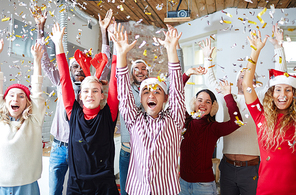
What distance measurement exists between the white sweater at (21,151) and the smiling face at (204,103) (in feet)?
4.41

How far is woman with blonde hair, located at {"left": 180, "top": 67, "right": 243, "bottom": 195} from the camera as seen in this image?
1.73 m

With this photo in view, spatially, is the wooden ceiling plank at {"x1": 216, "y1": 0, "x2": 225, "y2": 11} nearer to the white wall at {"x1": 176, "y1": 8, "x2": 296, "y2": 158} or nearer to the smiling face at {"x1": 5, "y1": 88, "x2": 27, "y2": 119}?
the white wall at {"x1": 176, "y1": 8, "x2": 296, "y2": 158}

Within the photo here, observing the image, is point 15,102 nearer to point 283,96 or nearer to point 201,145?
point 201,145

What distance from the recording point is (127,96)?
1528mm

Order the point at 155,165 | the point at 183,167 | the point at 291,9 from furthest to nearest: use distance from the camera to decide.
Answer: the point at 291,9 → the point at 183,167 → the point at 155,165

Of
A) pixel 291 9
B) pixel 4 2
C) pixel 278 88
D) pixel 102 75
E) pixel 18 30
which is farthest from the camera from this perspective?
pixel 291 9

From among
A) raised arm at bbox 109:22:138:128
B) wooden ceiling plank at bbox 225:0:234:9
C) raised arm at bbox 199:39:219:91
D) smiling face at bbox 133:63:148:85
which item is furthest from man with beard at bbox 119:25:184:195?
wooden ceiling plank at bbox 225:0:234:9

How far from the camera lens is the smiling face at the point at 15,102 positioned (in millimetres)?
1700

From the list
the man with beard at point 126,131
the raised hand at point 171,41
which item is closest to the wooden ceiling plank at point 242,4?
the man with beard at point 126,131

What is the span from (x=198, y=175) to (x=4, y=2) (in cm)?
289

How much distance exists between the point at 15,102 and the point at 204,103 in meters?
1.54

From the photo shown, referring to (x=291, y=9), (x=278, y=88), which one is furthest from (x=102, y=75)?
(x=291, y=9)

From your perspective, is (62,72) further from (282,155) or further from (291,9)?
(291,9)

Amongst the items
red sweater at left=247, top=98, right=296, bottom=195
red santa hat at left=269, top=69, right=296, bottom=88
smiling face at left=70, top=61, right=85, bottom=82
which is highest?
smiling face at left=70, top=61, right=85, bottom=82
